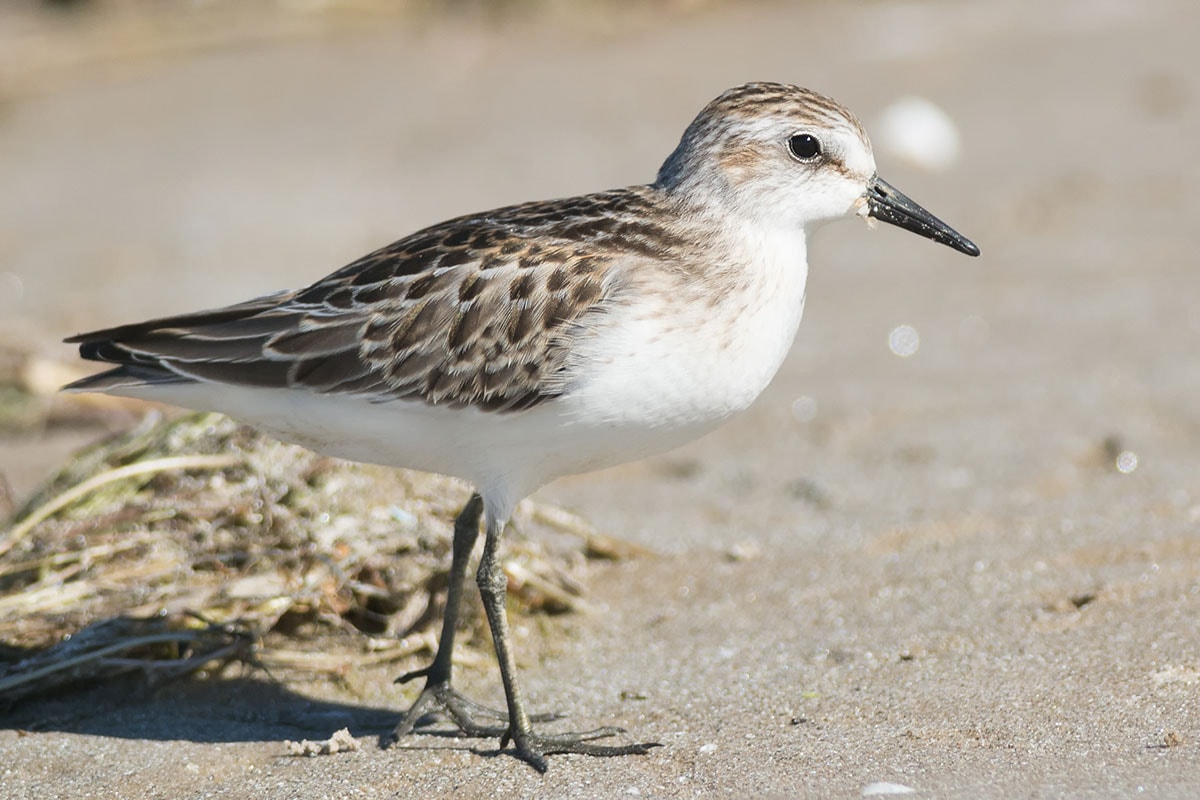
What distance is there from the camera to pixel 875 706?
15.7 ft

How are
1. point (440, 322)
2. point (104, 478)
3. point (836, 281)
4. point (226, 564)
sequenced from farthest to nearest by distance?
point (836, 281) → point (104, 478) → point (226, 564) → point (440, 322)

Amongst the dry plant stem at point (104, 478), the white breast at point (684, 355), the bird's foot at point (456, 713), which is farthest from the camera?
the dry plant stem at point (104, 478)

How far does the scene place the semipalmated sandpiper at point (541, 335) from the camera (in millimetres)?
4680

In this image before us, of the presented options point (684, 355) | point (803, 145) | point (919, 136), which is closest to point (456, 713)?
point (684, 355)

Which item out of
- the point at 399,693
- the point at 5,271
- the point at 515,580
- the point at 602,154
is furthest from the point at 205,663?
the point at 602,154

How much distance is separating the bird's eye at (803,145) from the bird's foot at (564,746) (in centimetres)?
196

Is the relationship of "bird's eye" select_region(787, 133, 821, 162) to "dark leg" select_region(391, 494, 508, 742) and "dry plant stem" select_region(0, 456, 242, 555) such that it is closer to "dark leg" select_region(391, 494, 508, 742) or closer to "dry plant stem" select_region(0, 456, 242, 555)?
"dark leg" select_region(391, 494, 508, 742)

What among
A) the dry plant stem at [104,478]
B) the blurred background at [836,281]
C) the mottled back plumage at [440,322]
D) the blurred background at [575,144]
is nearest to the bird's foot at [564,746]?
the blurred background at [836,281]

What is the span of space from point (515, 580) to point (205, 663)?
1139 mm

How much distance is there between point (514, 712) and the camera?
188 inches

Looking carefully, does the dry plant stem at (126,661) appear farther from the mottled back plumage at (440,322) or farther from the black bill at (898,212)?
the black bill at (898,212)

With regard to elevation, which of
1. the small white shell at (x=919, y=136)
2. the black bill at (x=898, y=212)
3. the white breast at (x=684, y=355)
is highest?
the black bill at (x=898, y=212)

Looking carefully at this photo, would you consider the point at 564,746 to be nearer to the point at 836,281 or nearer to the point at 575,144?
the point at 836,281

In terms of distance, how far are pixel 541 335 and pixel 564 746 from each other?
128 centimetres
